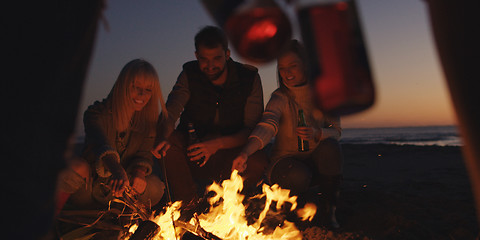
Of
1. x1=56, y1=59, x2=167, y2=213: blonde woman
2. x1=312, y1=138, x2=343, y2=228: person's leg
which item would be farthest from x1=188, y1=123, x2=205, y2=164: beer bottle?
x1=312, y1=138, x2=343, y2=228: person's leg

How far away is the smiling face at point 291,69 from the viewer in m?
3.35

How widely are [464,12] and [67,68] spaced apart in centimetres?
113

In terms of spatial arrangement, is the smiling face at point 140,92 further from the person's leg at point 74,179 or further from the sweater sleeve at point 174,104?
the person's leg at point 74,179

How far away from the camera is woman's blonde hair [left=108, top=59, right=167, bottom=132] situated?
129 inches

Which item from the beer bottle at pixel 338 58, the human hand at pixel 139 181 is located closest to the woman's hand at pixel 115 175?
the human hand at pixel 139 181

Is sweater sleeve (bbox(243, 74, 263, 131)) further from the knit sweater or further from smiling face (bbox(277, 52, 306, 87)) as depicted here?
smiling face (bbox(277, 52, 306, 87))

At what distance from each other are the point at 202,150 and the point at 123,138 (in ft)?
2.73

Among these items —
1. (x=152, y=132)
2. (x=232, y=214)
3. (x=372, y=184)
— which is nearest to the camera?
(x=232, y=214)

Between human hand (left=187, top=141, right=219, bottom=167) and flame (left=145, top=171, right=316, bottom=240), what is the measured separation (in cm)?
38

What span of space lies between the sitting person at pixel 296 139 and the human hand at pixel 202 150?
450mm

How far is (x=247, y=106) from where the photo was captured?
4.06 m

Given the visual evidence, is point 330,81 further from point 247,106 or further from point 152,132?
point 247,106

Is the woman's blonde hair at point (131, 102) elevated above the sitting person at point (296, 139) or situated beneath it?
elevated above

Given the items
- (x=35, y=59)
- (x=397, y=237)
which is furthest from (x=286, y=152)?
(x=35, y=59)
